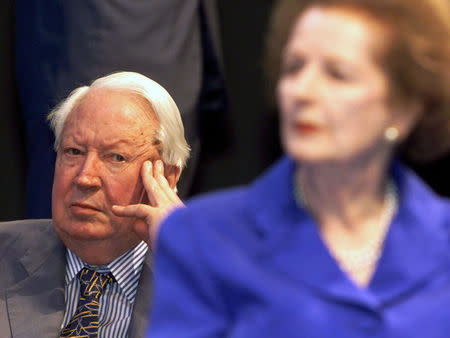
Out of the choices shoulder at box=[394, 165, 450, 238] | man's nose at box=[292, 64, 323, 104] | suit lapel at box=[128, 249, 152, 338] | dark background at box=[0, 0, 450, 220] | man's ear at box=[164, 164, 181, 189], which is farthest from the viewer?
dark background at box=[0, 0, 450, 220]

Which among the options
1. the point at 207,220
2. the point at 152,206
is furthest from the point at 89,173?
the point at 207,220

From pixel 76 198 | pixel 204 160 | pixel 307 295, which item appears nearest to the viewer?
pixel 307 295

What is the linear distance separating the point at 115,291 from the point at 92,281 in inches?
2.6

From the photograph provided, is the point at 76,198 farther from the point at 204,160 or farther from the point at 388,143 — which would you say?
the point at 204,160

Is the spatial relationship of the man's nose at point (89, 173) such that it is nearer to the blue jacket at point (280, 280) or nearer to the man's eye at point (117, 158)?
the man's eye at point (117, 158)

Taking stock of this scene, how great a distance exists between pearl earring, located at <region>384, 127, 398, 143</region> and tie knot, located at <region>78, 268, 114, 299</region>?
1.21 metres

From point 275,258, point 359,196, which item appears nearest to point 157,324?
point 275,258

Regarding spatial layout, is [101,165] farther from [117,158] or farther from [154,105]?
[154,105]

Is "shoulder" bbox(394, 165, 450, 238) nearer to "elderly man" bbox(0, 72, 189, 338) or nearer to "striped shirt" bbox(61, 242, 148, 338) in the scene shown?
"elderly man" bbox(0, 72, 189, 338)

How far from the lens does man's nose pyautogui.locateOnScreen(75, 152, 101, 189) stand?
2.52 meters

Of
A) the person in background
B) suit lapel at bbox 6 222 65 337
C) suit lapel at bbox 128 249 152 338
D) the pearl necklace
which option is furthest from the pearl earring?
suit lapel at bbox 6 222 65 337

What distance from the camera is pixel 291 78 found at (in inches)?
55.9

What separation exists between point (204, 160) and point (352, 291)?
113 inches

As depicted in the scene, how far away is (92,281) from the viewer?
2.50 meters
